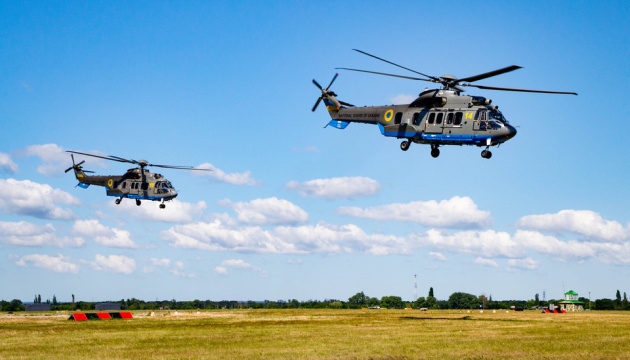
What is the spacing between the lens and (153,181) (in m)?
78.6

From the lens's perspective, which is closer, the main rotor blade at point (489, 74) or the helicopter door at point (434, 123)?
the main rotor blade at point (489, 74)

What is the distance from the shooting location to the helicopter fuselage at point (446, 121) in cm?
4469

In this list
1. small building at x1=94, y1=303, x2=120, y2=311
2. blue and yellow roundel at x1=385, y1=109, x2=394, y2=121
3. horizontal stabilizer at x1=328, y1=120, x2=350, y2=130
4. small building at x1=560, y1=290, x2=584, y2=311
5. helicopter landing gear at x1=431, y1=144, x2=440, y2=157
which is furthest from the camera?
small building at x1=560, y1=290, x2=584, y2=311

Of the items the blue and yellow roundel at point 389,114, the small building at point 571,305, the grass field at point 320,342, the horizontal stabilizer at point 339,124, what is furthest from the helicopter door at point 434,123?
the small building at point 571,305

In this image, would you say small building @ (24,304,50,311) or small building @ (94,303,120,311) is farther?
small building @ (24,304,50,311)

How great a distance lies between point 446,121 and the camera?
46.8m

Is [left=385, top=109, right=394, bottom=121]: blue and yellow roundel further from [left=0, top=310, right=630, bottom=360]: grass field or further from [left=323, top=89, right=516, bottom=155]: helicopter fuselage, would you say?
[left=0, top=310, right=630, bottom=360]: grass field

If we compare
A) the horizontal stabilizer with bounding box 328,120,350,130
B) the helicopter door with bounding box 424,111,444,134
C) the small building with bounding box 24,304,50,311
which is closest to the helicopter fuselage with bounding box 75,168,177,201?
the horizontal stabilizer with bounding box 328,120,350,130

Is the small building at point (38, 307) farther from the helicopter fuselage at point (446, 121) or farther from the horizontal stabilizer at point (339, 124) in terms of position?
the helicopter fuselage at point (446, 121)

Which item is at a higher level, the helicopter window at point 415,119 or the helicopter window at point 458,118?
the helicopter window at point 415,119

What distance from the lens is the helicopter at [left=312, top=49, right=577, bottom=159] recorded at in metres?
44.6

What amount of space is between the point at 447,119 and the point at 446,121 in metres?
0.18

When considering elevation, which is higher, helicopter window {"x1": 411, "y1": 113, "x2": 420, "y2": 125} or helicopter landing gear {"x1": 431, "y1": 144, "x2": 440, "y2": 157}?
helicopter window {"x1": 411, "y1": 113, "x2": 420, "y2": 125}

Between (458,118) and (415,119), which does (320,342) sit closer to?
(415,119)
